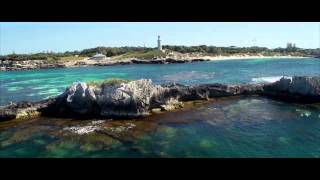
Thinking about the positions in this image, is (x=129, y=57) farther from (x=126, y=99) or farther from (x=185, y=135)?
(x=185, y=135)

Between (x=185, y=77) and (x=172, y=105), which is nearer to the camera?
(x=172, y=105)

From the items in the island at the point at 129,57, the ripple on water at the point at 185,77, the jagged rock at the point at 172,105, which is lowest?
the jagged rock at the point at 172,105

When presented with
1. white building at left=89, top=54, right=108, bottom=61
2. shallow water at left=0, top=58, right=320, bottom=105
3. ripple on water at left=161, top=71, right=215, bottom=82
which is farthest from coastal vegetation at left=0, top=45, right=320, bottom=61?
ripple on water at left=161, top=71, right=215, bottom=82

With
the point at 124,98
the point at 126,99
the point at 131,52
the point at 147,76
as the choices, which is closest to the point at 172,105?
the point at 126,99

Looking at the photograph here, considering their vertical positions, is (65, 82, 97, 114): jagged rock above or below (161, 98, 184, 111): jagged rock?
above

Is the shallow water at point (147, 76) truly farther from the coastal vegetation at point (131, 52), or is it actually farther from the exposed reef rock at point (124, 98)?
the coastal vegetation at point (131, 52)

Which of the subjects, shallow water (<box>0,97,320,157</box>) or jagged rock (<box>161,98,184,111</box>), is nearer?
shallow water (<box>0,97,320,157</box>)

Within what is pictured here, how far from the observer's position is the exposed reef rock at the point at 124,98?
77.3 feet

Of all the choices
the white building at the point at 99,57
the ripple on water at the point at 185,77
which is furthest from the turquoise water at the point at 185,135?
the white building at the point at 99,57

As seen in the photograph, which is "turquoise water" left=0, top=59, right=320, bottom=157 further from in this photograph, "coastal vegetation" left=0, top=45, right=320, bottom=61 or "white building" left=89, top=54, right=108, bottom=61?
"coastal vegetation" left=0, top=45, right=320, bottom=61

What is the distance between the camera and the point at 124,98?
23.6 m

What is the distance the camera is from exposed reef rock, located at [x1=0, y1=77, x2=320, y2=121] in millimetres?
23547
